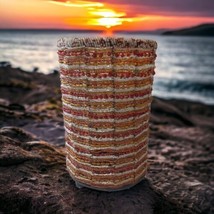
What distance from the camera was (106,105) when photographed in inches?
126

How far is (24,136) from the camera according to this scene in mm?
4938

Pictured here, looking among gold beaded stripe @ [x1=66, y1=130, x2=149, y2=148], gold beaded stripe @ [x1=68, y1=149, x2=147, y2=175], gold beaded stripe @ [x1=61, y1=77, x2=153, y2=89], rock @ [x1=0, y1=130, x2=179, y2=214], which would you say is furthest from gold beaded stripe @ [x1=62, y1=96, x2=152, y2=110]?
rock @ [x1=0, y1=130, x2=179, y2=214]

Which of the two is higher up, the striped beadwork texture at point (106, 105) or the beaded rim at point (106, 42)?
the beaded rim at point (106, 42)

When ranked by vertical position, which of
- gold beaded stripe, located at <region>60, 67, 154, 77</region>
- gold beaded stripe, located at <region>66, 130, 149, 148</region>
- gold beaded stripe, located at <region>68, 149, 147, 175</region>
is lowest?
gold beaded stripe, located at <region>68, 149, 147, 175</region>

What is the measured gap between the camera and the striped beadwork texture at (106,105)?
309cm

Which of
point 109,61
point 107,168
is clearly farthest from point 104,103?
point 107,168

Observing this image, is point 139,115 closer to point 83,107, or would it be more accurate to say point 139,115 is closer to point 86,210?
point 83,107

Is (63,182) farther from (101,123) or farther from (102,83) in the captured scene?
(102,83)

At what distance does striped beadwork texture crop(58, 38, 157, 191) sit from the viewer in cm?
309

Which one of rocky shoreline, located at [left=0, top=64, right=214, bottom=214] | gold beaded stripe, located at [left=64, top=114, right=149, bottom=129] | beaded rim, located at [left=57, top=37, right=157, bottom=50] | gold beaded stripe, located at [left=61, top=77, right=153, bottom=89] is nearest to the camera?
beaded rim, located at [left=57, top=37, right=157, bottom=50]

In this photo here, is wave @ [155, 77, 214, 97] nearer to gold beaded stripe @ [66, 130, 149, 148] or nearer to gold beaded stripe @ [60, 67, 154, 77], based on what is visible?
gold beaded stripe @ [66, 130, 149, 148]

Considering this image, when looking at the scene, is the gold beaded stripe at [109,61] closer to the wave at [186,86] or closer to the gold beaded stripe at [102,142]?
the gold beaded stripe at [102,142]

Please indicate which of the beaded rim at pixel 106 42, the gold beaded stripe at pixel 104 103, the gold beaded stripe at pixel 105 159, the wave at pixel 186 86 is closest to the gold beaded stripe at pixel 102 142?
the gold beaded stripe at pixel 105 159

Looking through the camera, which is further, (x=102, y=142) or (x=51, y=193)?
(x=51, y=193)
